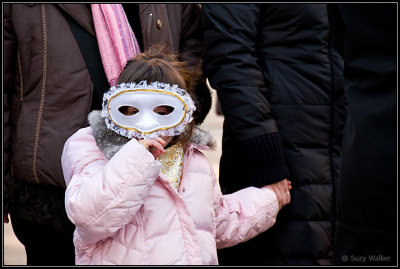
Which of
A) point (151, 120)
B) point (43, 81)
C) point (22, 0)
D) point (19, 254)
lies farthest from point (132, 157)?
point (19, 254)

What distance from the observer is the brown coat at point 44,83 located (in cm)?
297

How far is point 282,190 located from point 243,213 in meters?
0.21

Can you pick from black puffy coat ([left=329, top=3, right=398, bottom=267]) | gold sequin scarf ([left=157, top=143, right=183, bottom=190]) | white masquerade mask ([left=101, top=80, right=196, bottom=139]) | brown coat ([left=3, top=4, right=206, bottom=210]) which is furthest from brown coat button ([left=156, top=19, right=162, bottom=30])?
black puffy coat ([left=329, top=3, right=398, bottom=267])

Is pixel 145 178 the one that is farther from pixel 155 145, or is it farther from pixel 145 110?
pixel 145 110

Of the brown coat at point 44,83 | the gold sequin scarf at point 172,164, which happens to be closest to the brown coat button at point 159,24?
the brown coat at point 44,83

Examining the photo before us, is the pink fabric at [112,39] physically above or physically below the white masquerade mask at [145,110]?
above

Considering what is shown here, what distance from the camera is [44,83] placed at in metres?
2.98

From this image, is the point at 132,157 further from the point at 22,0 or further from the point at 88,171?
the point at 22,0

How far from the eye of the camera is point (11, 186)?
305cm

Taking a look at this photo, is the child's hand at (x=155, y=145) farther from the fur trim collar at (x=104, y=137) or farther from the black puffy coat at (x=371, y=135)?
the black puffy coat at (x=371, y=135)

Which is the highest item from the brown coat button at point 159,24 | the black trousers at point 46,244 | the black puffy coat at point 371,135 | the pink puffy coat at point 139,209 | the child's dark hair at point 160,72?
the black puffy coat at point 371,135

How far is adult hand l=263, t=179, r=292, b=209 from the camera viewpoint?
313 cm

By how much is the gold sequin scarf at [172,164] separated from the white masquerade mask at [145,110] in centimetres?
12

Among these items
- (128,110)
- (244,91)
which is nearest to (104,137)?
(128,110)
